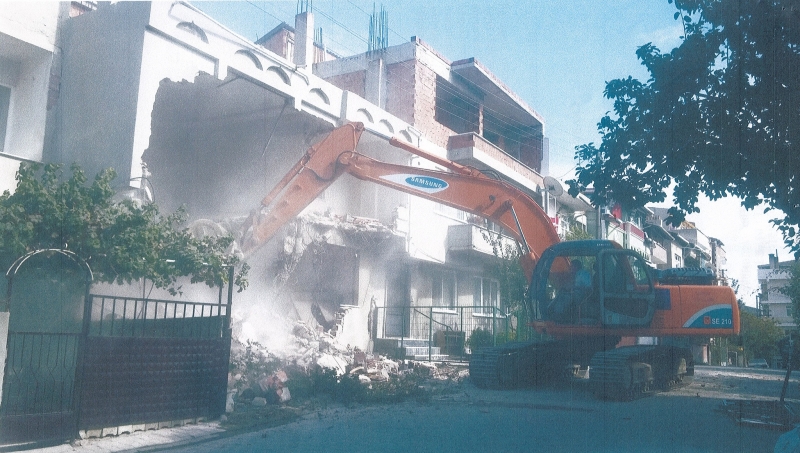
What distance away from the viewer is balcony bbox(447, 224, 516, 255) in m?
22.1

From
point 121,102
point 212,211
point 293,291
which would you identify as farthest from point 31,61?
point 293,291

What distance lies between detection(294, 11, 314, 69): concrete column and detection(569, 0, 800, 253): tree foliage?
38.4 feet

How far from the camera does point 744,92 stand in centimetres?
1074

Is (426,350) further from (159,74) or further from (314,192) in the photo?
(159,74)

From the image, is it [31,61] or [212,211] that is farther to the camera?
[212,211]

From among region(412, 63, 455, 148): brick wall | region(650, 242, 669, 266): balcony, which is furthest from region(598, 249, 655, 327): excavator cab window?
region(650, 242, 669, 266): balcony

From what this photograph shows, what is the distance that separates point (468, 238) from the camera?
870 inches

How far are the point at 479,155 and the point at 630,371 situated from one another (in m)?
13.4

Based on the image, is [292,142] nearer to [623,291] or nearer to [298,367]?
[298,367]

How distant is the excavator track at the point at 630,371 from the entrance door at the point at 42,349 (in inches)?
314

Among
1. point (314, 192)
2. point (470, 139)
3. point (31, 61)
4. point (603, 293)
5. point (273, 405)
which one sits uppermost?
point (470, 139)

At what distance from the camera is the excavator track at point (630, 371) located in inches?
451

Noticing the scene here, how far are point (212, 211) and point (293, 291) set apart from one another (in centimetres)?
311

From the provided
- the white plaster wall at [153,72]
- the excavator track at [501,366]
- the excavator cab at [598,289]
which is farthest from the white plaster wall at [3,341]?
the excavator cab at [598,289]
